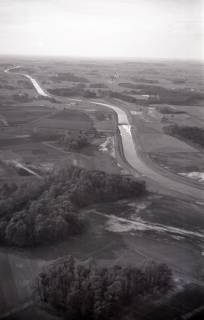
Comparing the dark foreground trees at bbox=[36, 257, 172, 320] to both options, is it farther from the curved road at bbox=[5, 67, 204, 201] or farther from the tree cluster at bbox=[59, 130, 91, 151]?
the tree cluster at bbox=[59, 130, 91, 151]

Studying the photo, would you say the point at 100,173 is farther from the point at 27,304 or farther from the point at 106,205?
the point at 27,304

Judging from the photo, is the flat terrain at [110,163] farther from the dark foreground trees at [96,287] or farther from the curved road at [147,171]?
the dark foreground trees at [96,287]

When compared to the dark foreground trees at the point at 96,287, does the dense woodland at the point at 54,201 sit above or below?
above

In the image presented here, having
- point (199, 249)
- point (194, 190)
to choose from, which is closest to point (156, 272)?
point (199, 249)

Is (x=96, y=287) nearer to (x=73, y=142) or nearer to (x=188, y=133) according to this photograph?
(x=73, y=142)

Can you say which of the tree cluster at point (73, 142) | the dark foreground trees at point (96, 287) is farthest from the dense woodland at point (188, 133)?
the dark foreground trees at point (96, 287)
